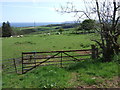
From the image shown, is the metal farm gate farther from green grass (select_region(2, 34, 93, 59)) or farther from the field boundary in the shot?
green grass (select_region(2, 34, 93, 59))

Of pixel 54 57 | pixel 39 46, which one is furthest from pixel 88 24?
pixel 39 46

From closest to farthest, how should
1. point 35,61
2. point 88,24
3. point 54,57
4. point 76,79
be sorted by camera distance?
1. point 76,79
2. point 88,24
3. point 54,57
4. point 35,61

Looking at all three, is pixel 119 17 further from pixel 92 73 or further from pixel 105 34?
pixel 92 73

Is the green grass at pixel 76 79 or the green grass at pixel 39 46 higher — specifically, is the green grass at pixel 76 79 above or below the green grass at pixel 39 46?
above

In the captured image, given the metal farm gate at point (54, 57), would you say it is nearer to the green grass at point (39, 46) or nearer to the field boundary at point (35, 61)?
the field boundary at point (35, 61)

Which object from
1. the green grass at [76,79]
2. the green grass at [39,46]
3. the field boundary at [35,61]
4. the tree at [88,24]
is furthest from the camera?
the green grass at [39,46]

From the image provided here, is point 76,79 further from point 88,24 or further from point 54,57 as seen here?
point 88,24

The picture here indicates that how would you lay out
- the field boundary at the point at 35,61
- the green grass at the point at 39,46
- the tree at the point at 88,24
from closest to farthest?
the tree at the point at 88,24 → the field boundary at the point at 35,61 → the green grass at the point at 39,46

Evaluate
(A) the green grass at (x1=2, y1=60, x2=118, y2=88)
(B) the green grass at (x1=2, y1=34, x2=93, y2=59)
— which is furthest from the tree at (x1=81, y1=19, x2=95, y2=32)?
(B) the green grass at (x1=2, y1=34, x2=93, y2=59)

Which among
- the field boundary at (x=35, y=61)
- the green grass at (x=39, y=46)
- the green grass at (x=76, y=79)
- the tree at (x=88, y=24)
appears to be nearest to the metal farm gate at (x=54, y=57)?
the field boundary at (x=35, y=61)

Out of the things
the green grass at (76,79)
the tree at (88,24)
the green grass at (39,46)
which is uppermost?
the tree at (88,24)

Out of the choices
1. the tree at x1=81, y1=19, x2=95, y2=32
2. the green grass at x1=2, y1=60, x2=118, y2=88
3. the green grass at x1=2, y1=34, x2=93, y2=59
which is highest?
the tree at x1=81, y1=19, x2=95, y2=32

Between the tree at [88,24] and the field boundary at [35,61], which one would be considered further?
the field boundary at [35,61]

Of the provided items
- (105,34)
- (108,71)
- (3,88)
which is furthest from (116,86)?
(3,88)
